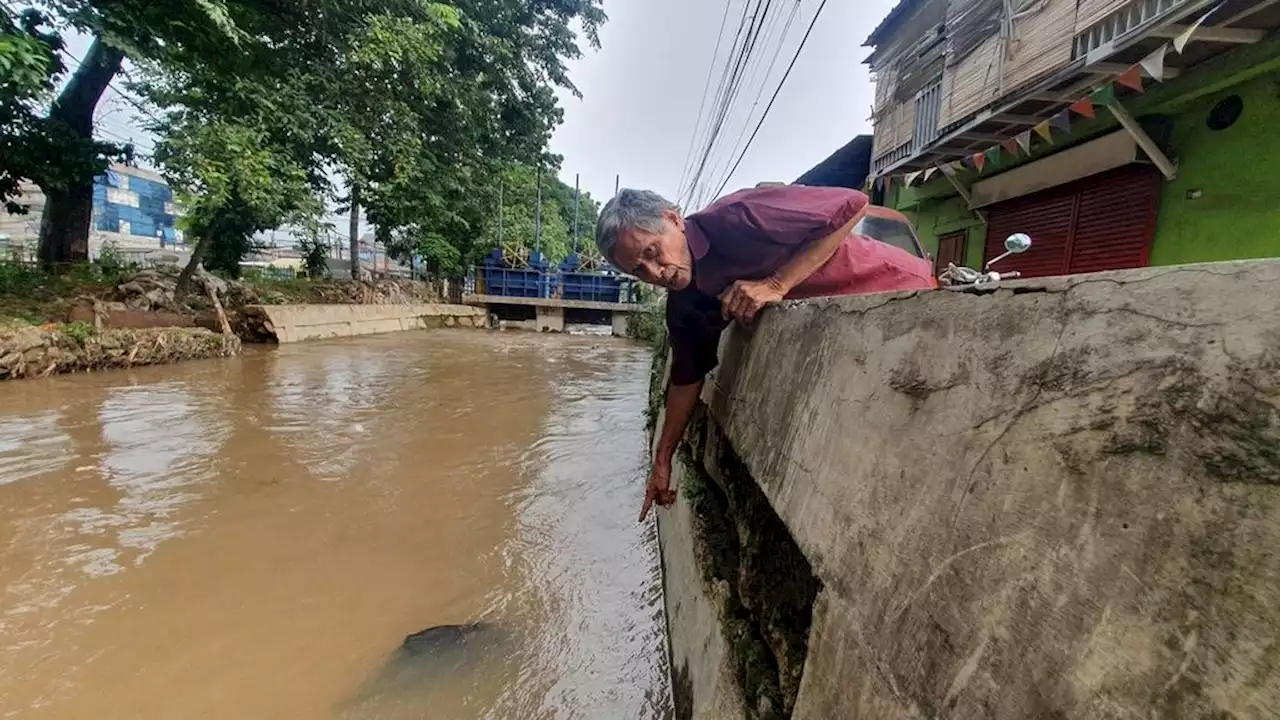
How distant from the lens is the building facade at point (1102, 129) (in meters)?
4.52

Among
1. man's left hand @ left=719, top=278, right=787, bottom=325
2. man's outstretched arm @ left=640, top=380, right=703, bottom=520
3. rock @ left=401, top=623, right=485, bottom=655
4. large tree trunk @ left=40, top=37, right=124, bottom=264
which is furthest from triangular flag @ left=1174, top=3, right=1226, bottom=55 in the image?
large tree trunk @ left=40, top=37, right=124, bottom=264

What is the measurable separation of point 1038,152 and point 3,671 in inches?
376

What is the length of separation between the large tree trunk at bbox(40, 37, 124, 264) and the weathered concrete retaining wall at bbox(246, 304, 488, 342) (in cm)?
346

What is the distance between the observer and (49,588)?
9.86ft

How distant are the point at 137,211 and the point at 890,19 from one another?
4539 cm

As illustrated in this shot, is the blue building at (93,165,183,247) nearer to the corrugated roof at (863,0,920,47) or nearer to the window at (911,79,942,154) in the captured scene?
the corrugated roof at (863,0,920,47)

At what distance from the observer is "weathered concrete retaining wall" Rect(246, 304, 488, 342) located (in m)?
14.0

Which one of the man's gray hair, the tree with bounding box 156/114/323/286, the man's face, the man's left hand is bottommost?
the man's left hand

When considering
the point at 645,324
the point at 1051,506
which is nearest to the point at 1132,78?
the point at 1051,506

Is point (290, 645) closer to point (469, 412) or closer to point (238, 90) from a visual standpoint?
point (469, 412)

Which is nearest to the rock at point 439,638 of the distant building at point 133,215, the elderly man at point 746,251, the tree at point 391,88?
the elderly man at point 746,251

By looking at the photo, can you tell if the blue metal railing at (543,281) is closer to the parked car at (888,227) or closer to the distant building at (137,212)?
the parked car at (888,227)

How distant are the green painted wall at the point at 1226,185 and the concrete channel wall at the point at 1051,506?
5.51 meters

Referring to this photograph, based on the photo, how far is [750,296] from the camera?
1956 mm
